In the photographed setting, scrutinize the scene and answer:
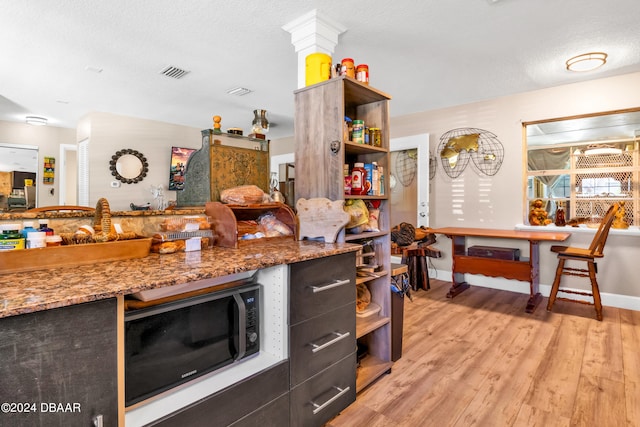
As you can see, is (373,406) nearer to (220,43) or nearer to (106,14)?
(220,43)

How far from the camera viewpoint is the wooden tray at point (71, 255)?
1.14 m

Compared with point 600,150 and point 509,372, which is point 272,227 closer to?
point 509,372

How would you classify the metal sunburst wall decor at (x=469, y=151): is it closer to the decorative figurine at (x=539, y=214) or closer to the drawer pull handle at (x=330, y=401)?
the decorative figurine at (x=539, y=214)

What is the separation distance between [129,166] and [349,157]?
177 inches

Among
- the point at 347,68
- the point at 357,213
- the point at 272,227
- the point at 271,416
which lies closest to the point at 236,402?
the point at 271,416

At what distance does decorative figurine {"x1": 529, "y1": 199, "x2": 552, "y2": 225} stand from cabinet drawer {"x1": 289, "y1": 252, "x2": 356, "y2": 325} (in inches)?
125

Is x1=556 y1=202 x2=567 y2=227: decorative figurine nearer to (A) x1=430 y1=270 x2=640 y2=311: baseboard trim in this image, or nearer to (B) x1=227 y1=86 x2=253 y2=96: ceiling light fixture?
(A) x1=430 y1=270 x2=640 y2=311: baseboard trim

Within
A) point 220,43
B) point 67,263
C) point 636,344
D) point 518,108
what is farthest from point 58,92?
point 636,344

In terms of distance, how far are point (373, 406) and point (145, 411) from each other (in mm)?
1204

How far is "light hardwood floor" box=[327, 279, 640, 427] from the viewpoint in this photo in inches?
69.0

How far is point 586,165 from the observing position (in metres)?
3.74

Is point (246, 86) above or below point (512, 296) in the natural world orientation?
above

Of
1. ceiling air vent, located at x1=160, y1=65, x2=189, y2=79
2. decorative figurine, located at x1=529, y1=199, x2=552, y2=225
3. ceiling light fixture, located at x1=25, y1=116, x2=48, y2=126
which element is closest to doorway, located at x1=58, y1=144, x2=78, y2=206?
ceiling light fixture, located at x1=25, y1=116, x2=48, y2=126

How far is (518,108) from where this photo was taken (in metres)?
3.96
